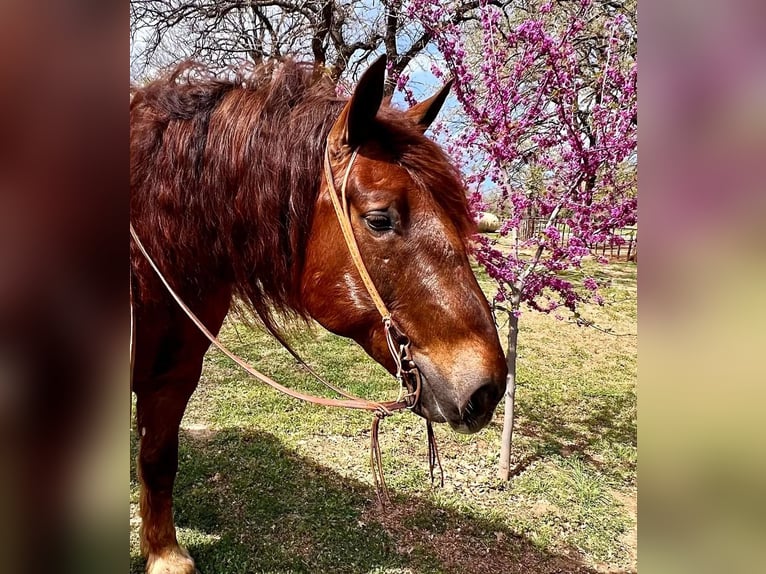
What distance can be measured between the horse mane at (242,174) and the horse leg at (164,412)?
14.5 inches

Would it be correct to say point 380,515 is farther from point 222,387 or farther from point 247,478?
point 222,387

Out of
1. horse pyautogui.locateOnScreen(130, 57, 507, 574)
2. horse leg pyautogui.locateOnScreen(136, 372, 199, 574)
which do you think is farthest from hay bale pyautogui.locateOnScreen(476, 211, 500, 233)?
horse leg pyautogui.locateOnScreen(136, 372, 199, 574)

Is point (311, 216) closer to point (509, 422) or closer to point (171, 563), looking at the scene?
point (171, 563)

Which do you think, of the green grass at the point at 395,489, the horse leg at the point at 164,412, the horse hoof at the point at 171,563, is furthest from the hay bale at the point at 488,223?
the horse hoof at the point at 171,563

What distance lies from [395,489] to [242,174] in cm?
259

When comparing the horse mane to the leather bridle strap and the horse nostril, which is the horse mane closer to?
the leather bridle strap

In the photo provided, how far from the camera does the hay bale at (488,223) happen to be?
3.33 meters

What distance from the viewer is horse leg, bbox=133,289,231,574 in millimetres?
1943

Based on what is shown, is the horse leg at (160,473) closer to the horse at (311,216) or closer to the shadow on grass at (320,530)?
the shadow on grass at (320,530)

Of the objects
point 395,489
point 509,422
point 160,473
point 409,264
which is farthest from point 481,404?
point 509,422

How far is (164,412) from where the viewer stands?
2.23 meters

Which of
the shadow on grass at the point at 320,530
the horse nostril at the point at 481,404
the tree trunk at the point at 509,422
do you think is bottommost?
the shadow on grass at the point at 320,530
